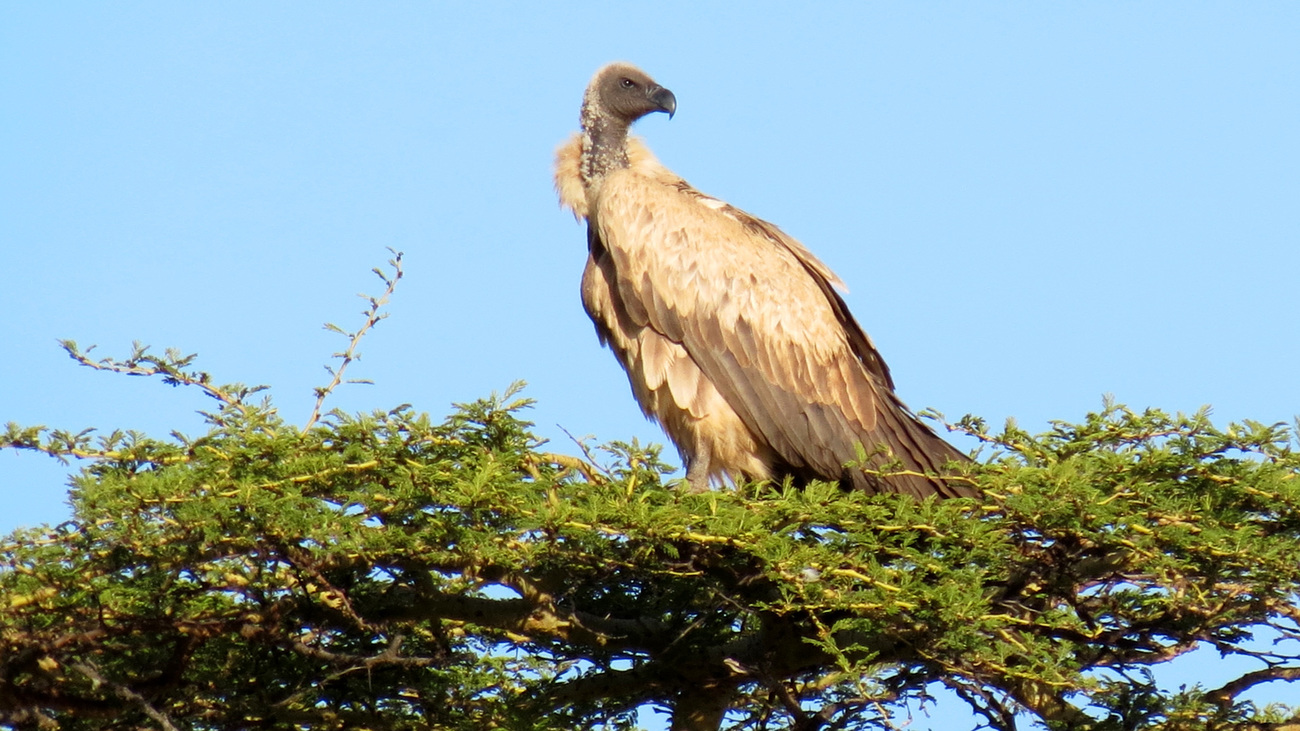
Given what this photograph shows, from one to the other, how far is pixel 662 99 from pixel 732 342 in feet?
6.48

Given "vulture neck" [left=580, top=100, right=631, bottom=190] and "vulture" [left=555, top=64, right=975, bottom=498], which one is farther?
"vulture neck" [left=580, top=100, right=631, bottom=190]

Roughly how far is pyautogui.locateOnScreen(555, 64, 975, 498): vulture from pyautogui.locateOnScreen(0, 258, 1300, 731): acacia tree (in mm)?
1784

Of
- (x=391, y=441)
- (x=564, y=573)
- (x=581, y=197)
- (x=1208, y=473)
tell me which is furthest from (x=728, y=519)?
(x=581, y=197)

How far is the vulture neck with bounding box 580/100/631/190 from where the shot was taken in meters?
8.68

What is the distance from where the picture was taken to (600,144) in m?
8.84

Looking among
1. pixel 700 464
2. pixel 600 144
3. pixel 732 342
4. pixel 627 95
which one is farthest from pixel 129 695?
pixel 627 95

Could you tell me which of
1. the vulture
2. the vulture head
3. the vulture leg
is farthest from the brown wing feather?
the vulture head

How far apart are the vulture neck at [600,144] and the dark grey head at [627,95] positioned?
0.15 ft

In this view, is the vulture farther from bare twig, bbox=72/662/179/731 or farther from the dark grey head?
bare twig, bbox=72/662/179/731

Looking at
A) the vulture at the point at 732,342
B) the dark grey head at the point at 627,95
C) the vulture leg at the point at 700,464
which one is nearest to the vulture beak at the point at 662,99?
the dark grey head at the point at 627,95

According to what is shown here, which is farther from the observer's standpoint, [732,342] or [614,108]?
[614,108]

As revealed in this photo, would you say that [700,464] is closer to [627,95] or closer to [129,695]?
[627,95]

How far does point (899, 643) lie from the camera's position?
5.53m

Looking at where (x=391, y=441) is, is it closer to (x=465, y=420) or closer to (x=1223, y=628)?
(x=465, y=420)
